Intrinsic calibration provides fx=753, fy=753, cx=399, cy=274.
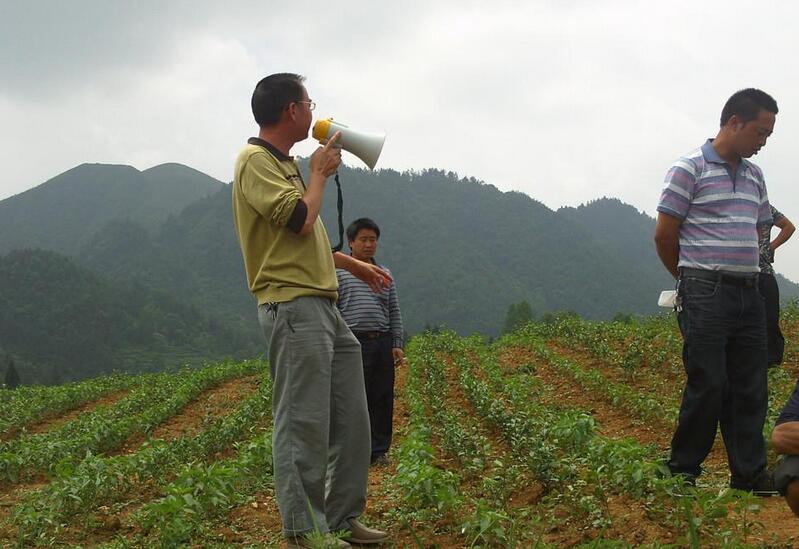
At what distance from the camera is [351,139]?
301 centimetres

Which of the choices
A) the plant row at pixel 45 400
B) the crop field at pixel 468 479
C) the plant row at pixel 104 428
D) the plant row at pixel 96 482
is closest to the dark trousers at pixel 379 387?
the crop field at pixel 468 479

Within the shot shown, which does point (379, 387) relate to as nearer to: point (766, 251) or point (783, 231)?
point (766, 251)

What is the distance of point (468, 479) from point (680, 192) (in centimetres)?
216

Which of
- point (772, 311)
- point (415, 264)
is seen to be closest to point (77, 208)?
point (415, 264)

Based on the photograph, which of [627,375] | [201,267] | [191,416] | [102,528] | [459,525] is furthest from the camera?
[201,267]

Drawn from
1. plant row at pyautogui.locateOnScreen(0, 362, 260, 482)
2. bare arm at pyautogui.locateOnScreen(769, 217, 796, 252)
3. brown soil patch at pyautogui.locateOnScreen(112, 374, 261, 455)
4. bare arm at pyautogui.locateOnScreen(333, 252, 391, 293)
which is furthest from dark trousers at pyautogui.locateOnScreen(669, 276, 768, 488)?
brown soil patch at pyautogui.locateOnScreen(112, 374, 261, 455)

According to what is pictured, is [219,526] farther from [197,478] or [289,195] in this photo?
[289,195]

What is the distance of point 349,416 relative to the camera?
3059 mm

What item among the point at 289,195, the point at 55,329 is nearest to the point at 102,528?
the point at 289,195

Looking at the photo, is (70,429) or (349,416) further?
(70,429)

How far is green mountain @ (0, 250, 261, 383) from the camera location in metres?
64.2

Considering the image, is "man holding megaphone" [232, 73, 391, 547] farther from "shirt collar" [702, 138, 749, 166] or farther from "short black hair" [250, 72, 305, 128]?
"shirt collar" [702, 138, 749, 166]

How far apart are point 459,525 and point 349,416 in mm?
754

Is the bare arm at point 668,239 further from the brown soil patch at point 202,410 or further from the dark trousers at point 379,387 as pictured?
the brown soil patch at point 202,410
